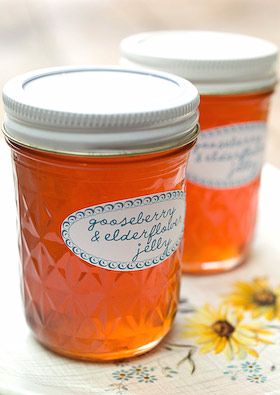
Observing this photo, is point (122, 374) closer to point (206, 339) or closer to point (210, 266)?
point (206, 339)

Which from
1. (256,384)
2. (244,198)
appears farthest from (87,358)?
(244,198)

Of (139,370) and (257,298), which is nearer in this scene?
(139,370)

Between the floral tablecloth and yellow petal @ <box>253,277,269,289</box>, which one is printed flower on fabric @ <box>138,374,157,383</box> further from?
yellow petal @ <box>253,277,269,289</box>

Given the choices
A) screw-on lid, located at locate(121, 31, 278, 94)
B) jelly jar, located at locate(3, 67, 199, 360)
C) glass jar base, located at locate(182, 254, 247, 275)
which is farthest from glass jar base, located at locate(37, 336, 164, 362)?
screw-on lid, located at locate(121, 31, 278, 94)

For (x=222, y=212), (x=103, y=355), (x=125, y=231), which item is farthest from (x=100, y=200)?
(x=222, y=212)

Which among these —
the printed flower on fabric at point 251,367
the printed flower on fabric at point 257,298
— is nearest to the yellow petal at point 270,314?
the printed flower on fabric at point 257,298

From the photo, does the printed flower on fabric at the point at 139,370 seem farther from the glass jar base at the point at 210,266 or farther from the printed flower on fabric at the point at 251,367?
Result: the glass jar base at the point at 210,266
